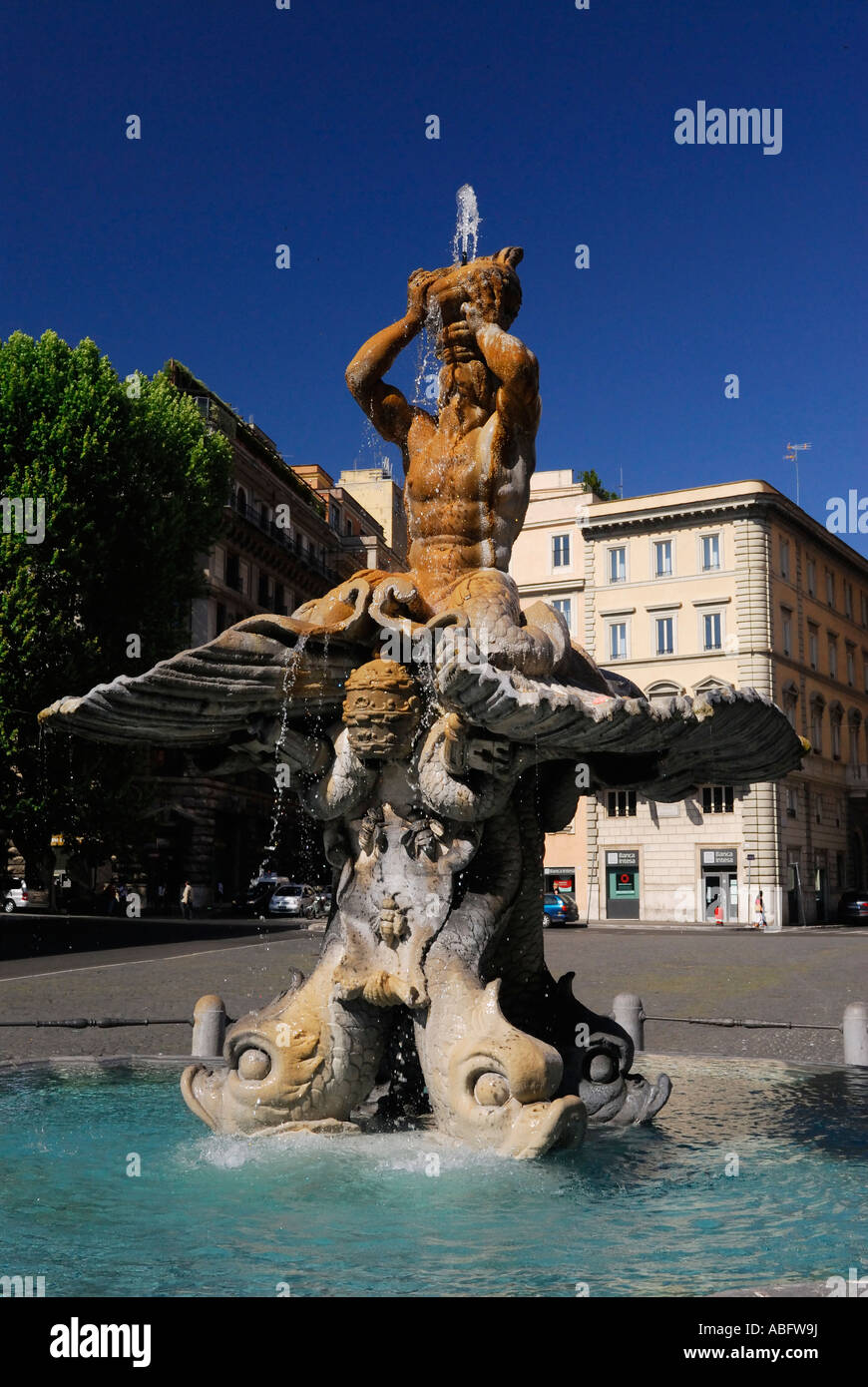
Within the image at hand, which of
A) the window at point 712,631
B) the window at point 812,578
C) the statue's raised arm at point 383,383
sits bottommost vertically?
the statue's raised arm at point 383,383

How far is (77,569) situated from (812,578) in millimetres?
36680

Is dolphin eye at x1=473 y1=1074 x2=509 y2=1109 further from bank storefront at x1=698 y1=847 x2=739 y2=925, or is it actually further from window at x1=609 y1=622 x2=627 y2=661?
window at x1=609 y1=622 x2=627 y2=661

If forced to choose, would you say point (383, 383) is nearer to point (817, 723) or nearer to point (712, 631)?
point (712, 631)

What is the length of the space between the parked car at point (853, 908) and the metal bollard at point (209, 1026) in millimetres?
39924

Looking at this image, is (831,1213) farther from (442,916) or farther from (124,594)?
(124,594)

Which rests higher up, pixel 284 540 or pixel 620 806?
pixel 284 540

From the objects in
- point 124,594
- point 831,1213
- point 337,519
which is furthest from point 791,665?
point 831,1213

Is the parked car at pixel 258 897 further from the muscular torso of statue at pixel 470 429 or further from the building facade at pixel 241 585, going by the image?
the muscular torso of statue at pixel 470 429

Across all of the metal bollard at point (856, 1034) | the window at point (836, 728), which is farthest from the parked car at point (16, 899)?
the window at point (836, 728)

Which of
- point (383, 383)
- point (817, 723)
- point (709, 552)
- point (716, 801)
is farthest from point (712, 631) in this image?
point (383, 383)

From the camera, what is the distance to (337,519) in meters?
60.5

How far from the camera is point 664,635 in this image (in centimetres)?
4934

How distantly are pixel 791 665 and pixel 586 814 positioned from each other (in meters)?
10.0

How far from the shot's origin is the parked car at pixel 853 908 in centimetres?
4419
